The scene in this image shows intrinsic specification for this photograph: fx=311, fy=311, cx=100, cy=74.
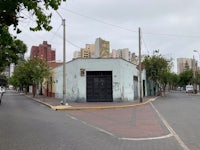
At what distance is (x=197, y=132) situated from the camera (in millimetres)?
11812

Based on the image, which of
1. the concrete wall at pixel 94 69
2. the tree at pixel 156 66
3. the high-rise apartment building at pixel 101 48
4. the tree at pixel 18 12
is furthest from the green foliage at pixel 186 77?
the tree at pixel 18 12

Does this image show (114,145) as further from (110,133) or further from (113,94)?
(113,94)

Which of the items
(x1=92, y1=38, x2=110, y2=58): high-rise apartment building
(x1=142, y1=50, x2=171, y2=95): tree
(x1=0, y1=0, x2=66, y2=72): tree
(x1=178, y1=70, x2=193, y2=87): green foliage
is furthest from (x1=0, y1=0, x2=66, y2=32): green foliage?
(x1=178, y1=70, x2=193, y2=87): green foliage

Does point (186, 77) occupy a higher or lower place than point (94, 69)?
higher

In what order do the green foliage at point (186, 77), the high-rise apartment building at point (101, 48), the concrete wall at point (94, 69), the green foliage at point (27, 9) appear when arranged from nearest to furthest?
the green foliage at point (27, 9), the concrete wall at point (94, 69), the high-rise apartment building at point (101, 48), the green foliage at point (186, 77)

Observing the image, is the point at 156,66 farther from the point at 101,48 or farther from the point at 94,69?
the point at 94,69

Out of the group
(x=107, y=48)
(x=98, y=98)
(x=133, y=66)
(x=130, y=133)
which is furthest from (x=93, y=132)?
(x=107, y=48)

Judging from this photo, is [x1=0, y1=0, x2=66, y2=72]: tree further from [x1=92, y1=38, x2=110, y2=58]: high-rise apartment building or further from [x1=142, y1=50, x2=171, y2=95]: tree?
[x1=142, y1=50, x2=171, y2=95]: tree

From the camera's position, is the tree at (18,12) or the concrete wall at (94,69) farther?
the concrete wall at (94,69)

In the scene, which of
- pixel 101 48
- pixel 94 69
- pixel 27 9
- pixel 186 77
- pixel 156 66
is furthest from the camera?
pixel 186 77

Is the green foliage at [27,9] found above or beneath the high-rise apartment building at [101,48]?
beneath

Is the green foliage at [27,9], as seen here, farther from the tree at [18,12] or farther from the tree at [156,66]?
the tree at [156,66]

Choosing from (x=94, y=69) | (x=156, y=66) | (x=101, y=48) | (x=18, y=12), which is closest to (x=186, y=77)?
(x=156, y=66)

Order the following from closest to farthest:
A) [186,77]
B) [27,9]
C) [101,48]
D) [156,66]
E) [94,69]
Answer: [27,9], [94,69], [101,48], [156,66], [186,77]
